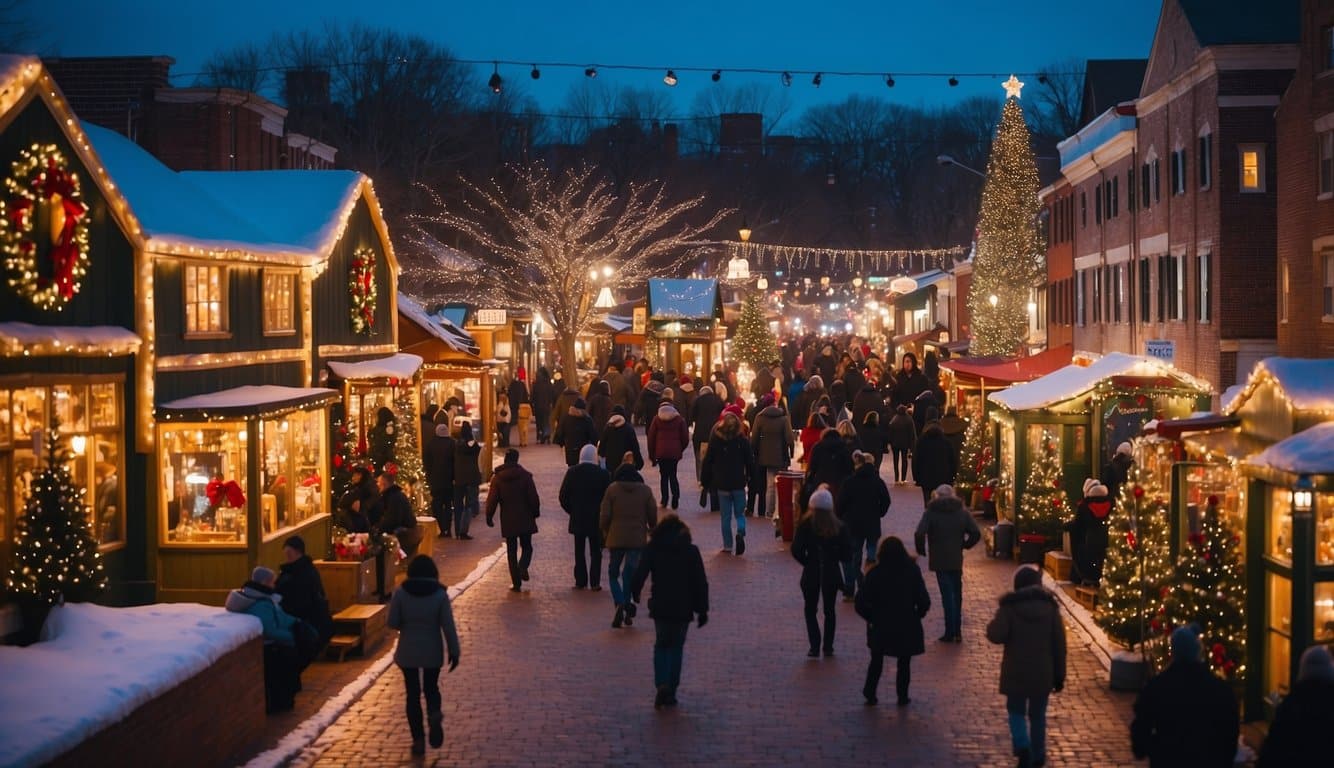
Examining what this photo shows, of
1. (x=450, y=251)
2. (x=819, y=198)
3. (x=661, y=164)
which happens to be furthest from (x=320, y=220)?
(x=819, y=198)

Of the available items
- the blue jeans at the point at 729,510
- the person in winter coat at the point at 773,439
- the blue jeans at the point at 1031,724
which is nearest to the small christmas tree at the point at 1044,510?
the blue jeans at the point at 729,510

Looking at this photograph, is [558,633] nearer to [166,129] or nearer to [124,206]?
[124,206]

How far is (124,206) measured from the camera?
49.4ft

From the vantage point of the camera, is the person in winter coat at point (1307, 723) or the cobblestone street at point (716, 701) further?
the cobblestone street at point (716, 701)

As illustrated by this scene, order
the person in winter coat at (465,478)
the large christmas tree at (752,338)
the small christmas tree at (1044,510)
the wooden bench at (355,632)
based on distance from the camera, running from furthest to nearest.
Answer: the large christmas tree at (752,338) → the person in winter coat at (465,478) → the small christmas tree at (1044,510) → the wooden bench at (355,632)

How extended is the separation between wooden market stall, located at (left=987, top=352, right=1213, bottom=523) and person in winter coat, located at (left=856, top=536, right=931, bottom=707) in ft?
27.9

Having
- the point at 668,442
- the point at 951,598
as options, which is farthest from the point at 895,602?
the point at 668,442

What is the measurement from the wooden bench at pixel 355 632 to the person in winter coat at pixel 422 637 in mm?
2930

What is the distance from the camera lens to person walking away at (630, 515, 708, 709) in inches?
501

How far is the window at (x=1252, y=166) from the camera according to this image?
2975 centimetres

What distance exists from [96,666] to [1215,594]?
770 cm

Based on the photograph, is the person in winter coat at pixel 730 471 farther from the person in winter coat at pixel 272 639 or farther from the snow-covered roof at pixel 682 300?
the snow-covered roof at pixel 682 300

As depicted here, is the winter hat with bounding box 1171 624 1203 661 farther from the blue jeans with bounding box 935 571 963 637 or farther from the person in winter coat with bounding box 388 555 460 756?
the blue jeans with bounding box 935 571 963 637

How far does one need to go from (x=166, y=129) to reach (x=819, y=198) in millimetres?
49895
